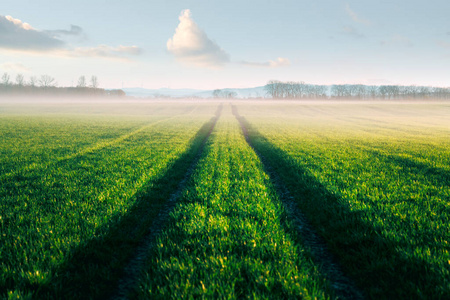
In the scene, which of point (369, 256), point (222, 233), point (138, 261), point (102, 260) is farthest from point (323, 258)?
point (102, 260)

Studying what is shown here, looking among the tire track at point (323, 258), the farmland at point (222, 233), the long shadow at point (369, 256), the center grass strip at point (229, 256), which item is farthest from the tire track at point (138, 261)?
the long shadow at point (369, 256)

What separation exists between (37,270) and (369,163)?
13.9 meters

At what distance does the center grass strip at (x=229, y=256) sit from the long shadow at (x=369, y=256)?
32.4 inches

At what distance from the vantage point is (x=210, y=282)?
3736mm

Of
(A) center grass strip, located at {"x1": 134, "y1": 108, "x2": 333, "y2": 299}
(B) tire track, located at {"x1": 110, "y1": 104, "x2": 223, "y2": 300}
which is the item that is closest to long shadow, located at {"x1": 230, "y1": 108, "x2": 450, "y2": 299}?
(A) center grass strip, located at {"x1": 134, "y1": 108, "x2": 333, "y2": 299}

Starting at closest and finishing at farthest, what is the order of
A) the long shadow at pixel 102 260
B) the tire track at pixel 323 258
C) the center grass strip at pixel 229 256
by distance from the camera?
1. the center grass strip at pixel 229 256
2. the long shadow at pixel 102 260
3. the tire track at pixel 323 258

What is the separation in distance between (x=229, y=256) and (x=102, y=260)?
8.02ft

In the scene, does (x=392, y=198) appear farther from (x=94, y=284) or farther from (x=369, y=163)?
(x=94, y=284)

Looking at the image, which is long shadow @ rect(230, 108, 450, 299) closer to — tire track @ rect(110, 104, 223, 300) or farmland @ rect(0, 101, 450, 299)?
farmland @ rect(0, 101, 450, 299)

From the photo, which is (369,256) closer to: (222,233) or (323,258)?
(323,258)

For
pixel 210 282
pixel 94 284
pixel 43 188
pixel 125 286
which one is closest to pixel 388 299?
pixel 210 282

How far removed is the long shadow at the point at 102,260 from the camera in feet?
12.3

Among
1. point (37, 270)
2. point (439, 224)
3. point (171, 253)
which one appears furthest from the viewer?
point (439, 224)

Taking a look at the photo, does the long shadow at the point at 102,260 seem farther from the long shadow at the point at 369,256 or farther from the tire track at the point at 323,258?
the long shadow at the point at 369,256
